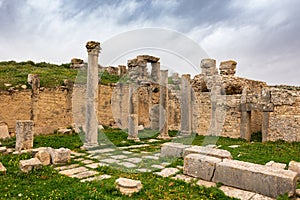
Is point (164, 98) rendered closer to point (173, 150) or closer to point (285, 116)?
point (173, 150)

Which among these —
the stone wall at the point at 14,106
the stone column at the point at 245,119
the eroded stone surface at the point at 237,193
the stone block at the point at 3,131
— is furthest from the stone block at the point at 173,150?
the stone wall at the point at 14,106

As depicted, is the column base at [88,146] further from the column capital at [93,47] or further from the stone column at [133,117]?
the column capital at [93,47]

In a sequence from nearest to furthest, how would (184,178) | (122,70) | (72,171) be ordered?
(184,178) → (72,171) → (122,70)

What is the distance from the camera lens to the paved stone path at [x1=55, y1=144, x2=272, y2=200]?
244 inches

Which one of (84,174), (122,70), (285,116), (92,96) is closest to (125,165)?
(84,174)

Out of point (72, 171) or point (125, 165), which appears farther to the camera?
point (125, 165)

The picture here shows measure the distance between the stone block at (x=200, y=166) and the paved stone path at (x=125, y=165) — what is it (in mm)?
157

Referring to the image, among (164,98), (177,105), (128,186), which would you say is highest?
Answer: (164,98)

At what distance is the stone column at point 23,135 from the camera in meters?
9.72

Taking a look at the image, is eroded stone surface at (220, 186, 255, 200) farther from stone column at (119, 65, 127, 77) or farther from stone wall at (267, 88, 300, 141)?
stone column at (119, 65, 127, 77)

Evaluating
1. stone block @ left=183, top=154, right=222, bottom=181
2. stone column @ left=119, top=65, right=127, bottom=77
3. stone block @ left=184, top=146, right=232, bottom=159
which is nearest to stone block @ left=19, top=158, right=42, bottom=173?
stone block @ left=183, top=154, right=222, bottom=181

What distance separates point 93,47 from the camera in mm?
10859

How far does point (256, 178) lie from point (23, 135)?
850 cm

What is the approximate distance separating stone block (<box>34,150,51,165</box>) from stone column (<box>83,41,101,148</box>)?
9.37 feet
